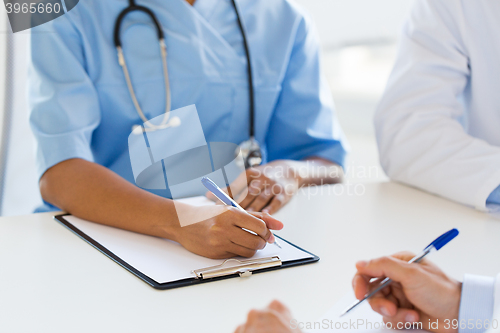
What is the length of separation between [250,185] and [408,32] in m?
0.47

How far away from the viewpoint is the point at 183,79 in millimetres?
876

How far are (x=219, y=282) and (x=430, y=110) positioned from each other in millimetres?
557

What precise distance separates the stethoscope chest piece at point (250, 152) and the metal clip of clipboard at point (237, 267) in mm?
337

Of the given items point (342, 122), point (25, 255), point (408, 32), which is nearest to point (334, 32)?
point (342, 122)

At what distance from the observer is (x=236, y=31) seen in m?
0.93

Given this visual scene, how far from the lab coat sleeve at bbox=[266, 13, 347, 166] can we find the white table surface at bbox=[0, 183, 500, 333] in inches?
10.0

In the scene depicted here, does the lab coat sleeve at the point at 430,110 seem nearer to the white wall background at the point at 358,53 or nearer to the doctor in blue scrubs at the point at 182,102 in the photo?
the doctor in blue scrubs at the point at 182,102

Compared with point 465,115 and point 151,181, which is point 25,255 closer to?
point 151,181

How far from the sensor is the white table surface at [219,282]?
0.40 meters

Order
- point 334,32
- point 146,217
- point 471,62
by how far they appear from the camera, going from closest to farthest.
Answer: point 146,217
point 471,62
point 334,32

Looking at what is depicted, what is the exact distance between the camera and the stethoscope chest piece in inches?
34.3

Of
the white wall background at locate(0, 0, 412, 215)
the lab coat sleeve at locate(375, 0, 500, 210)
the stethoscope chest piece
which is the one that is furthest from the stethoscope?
the white wall background at locate(0, 0, 412, 215)

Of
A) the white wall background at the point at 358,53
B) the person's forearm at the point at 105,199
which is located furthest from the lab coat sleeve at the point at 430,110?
the white wall background at the point at 358,53

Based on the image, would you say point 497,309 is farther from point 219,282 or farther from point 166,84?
point 166,84
